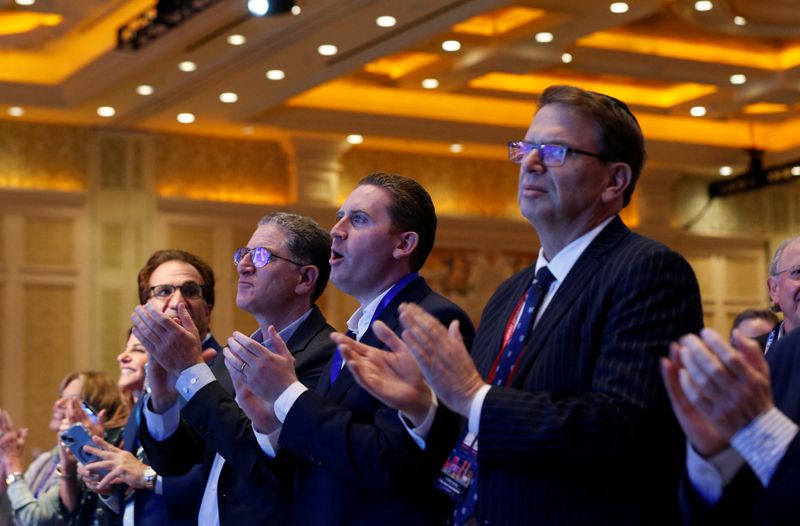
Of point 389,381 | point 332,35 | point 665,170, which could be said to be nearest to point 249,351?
point 389,381

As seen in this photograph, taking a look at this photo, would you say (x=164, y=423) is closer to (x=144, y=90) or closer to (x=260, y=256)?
(x=260, y=256)

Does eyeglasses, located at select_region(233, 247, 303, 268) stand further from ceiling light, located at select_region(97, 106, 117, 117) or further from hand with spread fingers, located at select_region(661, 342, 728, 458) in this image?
ceiling light, located at select_region(97, 106, 117, 117)

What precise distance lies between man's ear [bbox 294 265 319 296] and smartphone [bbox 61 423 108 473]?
3.50 feet

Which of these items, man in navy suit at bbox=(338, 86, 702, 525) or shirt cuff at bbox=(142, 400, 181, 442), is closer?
man in navy suit at bbox=(338, 86, 702, 525)

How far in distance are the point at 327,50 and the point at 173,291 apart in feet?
18.8

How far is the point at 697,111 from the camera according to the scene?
40.6 feet

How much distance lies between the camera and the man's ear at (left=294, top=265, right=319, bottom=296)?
4.05 metres

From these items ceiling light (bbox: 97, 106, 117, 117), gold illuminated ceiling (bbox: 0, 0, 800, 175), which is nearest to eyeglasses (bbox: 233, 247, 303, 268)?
gold illuminated ceiling (bbox: 0, 0, 800, 175)

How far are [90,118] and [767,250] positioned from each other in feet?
26.5

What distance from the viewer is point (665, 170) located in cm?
1413

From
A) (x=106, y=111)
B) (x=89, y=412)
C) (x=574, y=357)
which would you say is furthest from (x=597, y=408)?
(x=106, y=111)

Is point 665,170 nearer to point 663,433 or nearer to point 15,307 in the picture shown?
point 15,307

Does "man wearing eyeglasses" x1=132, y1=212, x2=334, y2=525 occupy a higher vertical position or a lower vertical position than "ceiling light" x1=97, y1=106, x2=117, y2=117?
lower

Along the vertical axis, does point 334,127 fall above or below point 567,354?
above
